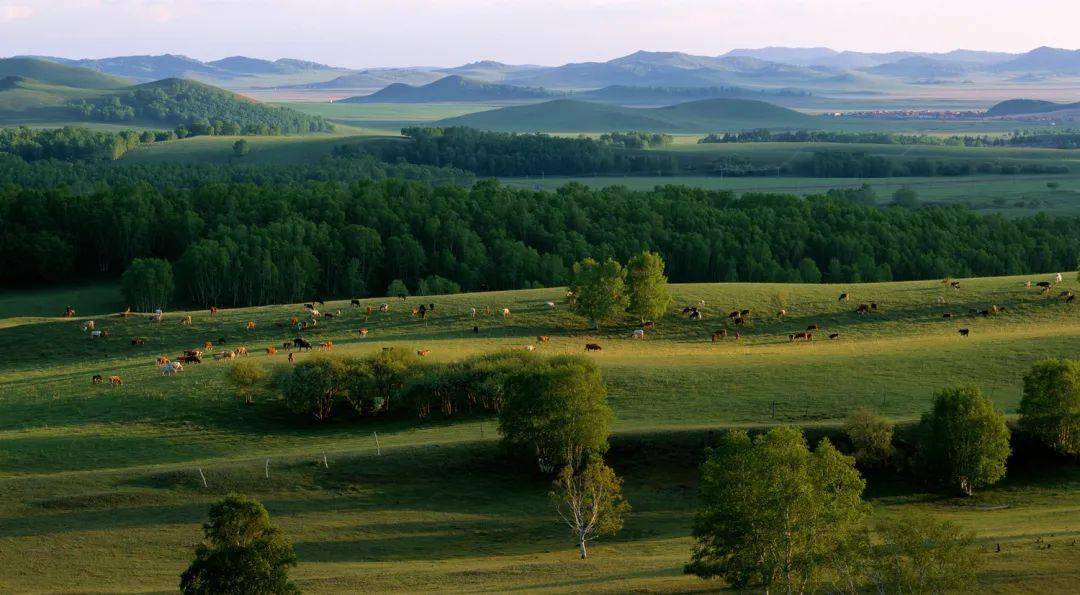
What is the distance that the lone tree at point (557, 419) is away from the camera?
50375 millimetres

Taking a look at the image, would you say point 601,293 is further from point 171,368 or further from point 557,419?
point 557,419

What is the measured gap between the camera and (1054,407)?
2005 inches

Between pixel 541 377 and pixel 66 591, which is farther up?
pixel 541 377

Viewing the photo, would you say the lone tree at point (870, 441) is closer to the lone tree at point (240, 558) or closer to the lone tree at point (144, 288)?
the lone tree at point (240, 558)

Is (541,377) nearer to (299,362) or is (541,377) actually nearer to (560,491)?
(560,491)

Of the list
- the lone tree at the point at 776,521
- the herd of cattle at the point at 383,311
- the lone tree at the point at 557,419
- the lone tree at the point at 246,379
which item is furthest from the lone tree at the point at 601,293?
the lone tree at the point at 776,521

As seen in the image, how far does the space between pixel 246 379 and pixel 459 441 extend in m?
14.0

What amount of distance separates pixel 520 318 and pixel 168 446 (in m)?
28.8

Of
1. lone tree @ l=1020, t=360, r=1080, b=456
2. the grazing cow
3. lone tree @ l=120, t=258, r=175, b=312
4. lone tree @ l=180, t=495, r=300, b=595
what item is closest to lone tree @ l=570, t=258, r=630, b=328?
the grazing cow

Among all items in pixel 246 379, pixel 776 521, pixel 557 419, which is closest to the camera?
pixel 776 521

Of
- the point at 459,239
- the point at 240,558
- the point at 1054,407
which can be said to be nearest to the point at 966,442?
the point at 1054,407

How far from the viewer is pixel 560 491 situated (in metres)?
49.2

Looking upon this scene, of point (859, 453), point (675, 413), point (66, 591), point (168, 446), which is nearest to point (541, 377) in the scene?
point (675, 413)

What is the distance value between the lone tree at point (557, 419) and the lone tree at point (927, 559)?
18167 millimetres
